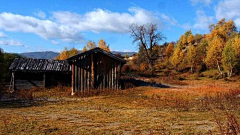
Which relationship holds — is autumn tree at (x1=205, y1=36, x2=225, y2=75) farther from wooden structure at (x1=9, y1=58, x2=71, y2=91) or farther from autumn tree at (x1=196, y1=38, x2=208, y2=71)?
wooden structure at (x1=9, y1=58, x2=71, y2=91)

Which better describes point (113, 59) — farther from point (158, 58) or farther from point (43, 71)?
point (158, 58)

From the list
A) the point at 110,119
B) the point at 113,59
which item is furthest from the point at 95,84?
the point at 110,119

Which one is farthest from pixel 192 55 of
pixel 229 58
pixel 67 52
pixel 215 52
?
pixel 67 52

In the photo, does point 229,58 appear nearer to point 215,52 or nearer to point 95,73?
point 215,52

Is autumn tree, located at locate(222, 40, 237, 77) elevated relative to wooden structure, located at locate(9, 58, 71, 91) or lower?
elevated

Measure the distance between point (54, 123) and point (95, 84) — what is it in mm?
13487

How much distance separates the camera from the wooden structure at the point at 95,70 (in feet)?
73.3

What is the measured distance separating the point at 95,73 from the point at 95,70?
0.32 metres

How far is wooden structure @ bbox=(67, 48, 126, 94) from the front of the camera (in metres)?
22.3

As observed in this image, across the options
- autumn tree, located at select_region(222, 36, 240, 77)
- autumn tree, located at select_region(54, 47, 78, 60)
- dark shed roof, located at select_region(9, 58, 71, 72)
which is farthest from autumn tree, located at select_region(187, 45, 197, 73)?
autumn tree, located at select_region(54, 47, 78, 60)

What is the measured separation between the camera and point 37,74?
2720 cm

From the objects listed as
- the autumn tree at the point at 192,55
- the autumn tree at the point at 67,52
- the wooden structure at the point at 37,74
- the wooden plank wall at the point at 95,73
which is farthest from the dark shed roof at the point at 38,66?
the autumn tree at the point at 67,52

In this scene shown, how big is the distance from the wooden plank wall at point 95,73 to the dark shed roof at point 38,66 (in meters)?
5.15

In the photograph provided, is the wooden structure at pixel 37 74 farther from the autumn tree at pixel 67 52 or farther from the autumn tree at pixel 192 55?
the autumn tree at pixel 67 52
